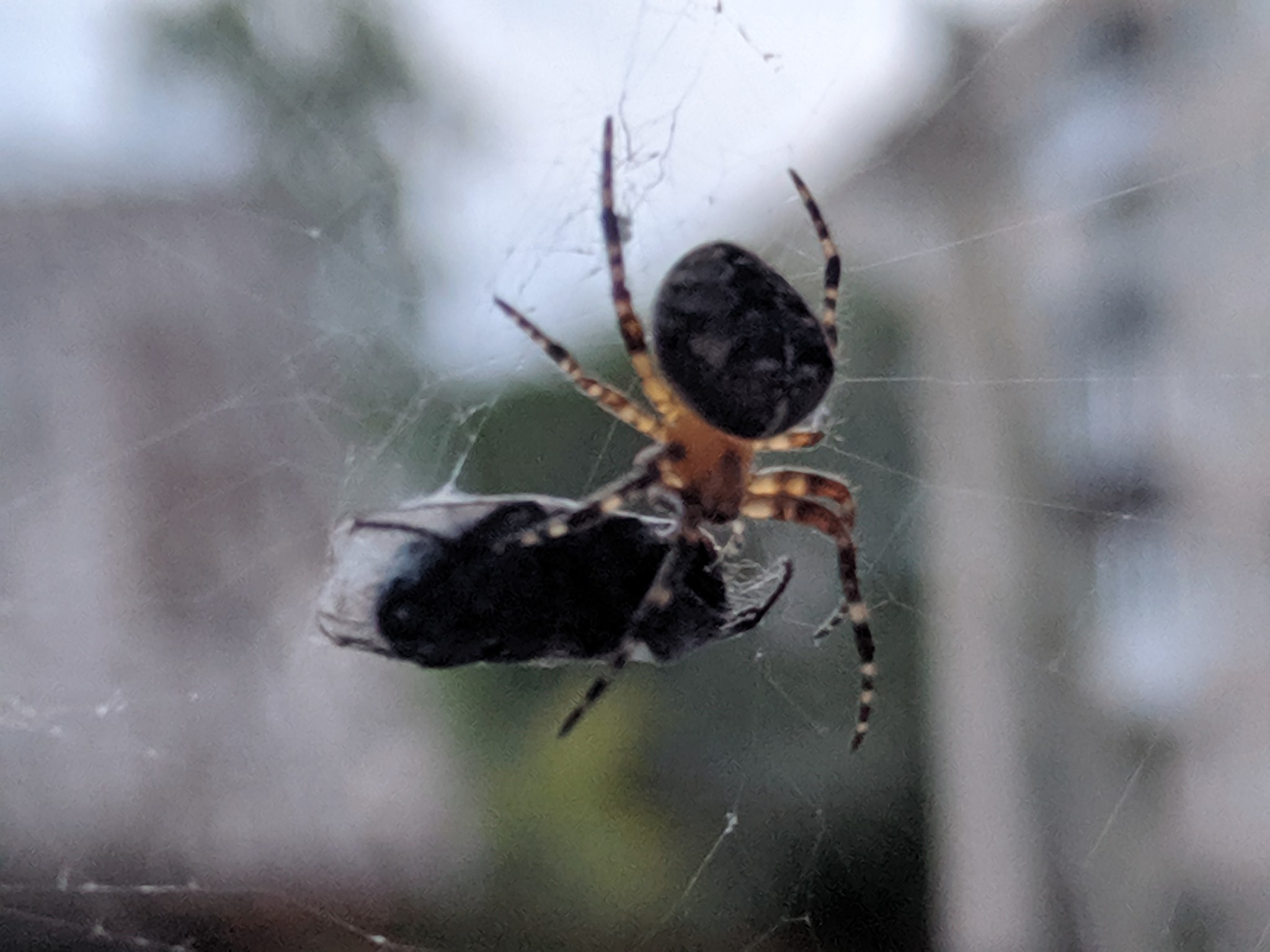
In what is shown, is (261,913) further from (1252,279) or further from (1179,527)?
(1252,279)

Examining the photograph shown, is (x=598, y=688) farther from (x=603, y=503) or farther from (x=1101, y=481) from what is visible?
(x=1101, y=481)

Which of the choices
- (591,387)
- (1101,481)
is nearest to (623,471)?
(591,387)

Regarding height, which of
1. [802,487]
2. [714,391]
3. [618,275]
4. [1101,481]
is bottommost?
[1101,481]

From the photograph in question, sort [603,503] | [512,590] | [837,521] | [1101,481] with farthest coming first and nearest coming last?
1. [1101,481]
2. [837,521]
3. [603,503]
4. [512,590]

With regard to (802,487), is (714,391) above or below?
above

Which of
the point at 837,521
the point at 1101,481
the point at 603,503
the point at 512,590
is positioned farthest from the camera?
the point at 1101,481

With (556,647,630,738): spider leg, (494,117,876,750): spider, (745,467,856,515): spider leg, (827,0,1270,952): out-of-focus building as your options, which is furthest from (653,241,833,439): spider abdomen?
(827,0,1270,952): out-of-focus building

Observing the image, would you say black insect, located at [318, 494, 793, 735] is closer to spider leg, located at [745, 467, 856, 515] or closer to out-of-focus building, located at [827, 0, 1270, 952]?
spider leg, located at [745, 467, 856, 515]
